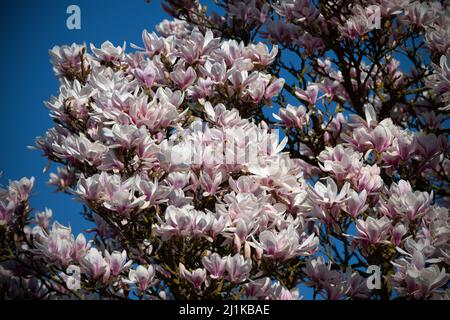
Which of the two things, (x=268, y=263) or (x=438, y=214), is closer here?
(x=268, y=263)

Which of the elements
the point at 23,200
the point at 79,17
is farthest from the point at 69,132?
the point at 79,17

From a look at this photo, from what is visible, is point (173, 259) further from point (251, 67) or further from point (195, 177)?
point (251, 67)

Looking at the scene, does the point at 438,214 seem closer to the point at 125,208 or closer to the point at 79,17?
the point at 125,208

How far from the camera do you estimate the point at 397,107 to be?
7.53 m

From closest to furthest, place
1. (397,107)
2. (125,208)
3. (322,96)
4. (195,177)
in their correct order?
(125,208)
(195,177)
(322,96)
(397,107)

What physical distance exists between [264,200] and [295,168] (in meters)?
0.53

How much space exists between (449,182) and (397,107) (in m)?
1.67

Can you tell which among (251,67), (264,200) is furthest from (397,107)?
(264,200)

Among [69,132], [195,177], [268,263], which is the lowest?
[268,263]

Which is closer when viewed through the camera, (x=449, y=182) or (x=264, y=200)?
(x=264, y=200)

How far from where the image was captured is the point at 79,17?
561cm

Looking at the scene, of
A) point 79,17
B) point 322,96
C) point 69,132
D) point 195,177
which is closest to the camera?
point 195,177

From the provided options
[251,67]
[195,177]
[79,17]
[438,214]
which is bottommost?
[438,214]

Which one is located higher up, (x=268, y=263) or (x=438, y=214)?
(x=438, y=214)
